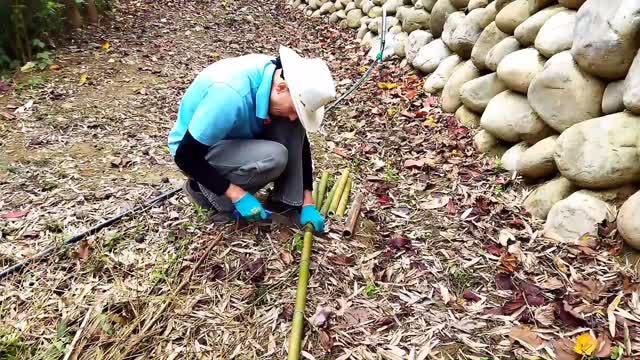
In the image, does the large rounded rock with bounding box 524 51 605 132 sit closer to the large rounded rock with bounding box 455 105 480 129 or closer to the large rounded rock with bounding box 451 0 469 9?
the large rounded rock with bounding box 455 105 480 129

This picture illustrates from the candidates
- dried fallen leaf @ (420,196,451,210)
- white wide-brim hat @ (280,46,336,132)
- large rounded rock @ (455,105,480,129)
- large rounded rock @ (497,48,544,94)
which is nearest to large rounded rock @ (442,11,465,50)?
large rounded rock @ (455,105,480,129)

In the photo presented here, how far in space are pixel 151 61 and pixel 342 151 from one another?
283 cm

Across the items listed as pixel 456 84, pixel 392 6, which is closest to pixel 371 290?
pixel 456 84

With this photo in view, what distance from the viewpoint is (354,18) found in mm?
6375

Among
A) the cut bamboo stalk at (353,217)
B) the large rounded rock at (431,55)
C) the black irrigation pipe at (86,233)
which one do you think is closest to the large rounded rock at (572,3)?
the large rounded rock at (431,55)

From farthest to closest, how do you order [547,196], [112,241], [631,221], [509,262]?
[547,196] → [112,241] → [509,262] → [631,221]

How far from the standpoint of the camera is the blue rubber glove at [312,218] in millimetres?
2600

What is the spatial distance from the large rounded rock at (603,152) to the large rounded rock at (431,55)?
6.22 feet

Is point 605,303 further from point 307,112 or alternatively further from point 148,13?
point 148,13

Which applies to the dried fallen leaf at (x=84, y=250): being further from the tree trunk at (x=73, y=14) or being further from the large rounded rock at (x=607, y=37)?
the tree trunk at (x=73, y=14)

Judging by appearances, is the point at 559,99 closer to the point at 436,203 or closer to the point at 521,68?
the point at 521,68

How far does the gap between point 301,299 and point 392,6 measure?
4120 millimetres

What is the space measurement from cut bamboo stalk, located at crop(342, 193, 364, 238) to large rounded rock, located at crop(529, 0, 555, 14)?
1604 millimetres

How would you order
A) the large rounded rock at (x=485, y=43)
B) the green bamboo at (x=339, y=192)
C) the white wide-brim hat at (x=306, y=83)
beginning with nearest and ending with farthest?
the white wide-brim hat at (x=306, y=83)
the green bamboo at (x=339, y=192)
the large rounded rock at (x=485, y=43)
